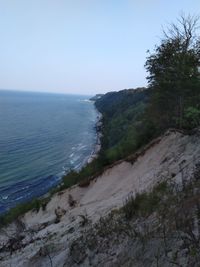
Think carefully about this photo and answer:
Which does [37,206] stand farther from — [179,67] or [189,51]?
[189,51]

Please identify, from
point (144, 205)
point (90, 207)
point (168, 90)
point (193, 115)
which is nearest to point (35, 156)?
point (168, 90)

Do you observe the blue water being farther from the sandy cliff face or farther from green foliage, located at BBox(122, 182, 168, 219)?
green foliage, located at BBox(122, 182, 168, 219)

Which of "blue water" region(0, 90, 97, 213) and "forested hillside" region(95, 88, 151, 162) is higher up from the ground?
"forested hillside" region(95, 88, 151, 162)

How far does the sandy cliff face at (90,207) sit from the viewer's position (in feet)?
29.5

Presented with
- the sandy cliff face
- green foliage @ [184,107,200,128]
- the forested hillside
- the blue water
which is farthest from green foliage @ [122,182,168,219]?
the blue water

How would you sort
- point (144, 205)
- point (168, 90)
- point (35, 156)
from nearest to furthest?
point (144, 205) → point (168, 90) → point (35, 156)

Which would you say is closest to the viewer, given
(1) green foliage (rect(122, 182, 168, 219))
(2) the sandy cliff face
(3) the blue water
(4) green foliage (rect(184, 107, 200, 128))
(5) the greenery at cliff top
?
(1) green foliage (rect(122, 182, 168, 219))

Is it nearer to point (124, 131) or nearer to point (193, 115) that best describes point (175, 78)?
point (193, 115)

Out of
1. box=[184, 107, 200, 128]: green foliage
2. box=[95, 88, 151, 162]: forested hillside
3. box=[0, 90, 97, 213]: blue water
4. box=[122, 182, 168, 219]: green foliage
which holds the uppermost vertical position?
box=[184, 107, 200, 128]: green foliage

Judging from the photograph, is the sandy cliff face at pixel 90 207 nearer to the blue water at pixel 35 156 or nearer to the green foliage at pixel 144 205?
→ the green foliage at pixel 144 205

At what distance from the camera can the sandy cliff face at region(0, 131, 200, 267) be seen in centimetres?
899

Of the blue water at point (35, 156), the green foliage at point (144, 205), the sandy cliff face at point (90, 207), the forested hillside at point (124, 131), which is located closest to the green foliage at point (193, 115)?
the sandy cliff face at point (90, 207)

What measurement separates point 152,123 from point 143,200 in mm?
18572

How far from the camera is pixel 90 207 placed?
1580cm
